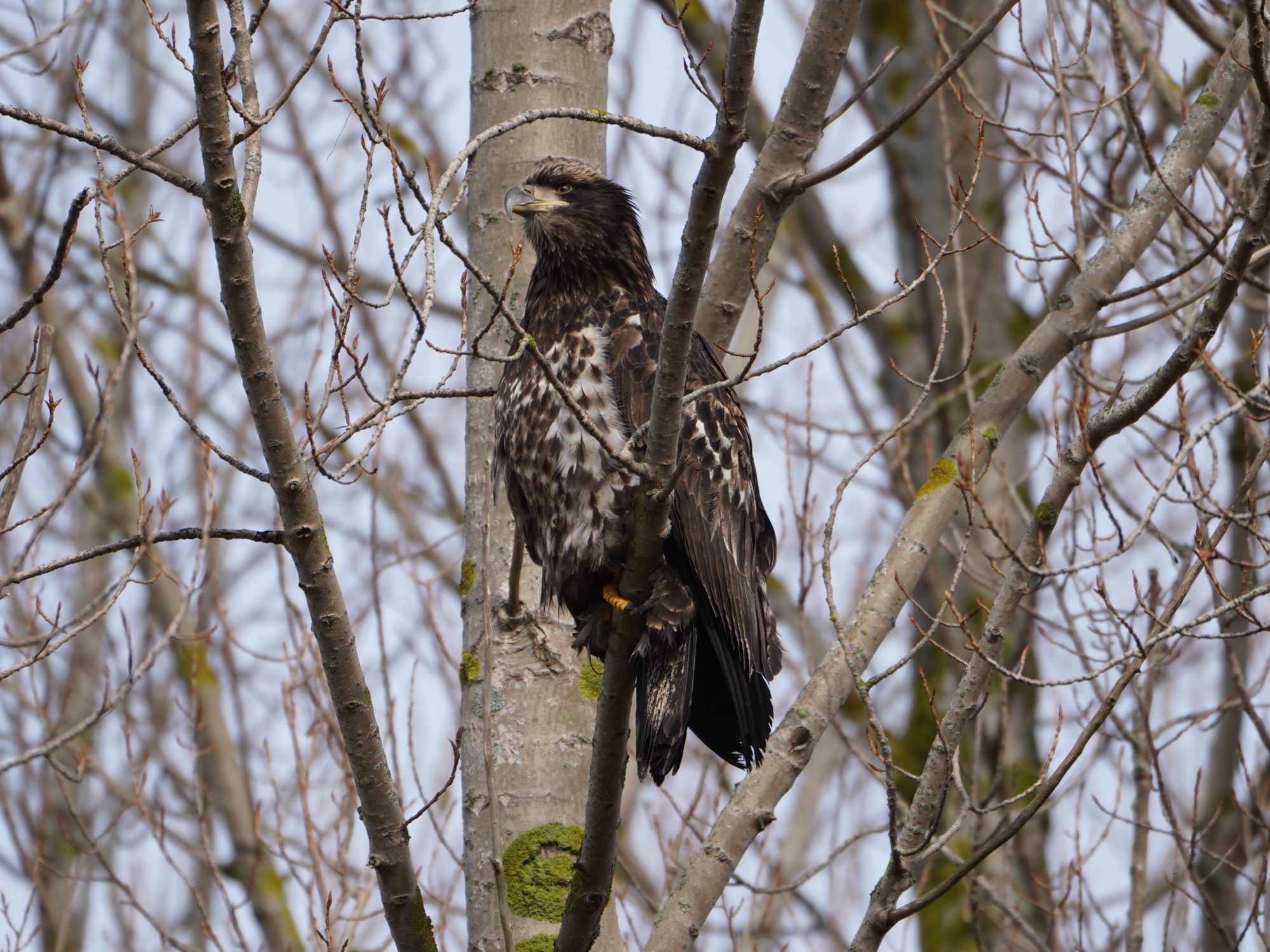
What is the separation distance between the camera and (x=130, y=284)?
3289mm

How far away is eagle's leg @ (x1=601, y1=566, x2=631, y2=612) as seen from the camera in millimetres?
3377

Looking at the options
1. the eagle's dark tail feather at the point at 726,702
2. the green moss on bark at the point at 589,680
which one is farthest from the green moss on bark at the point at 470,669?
the eagle's dark tail feather at the point at 726,702

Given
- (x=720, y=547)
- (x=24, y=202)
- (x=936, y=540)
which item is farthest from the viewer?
(x=24, y=202)

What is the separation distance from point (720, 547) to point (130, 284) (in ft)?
5.41

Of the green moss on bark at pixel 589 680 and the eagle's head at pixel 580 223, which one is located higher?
the eagle's head at pixel 580 223

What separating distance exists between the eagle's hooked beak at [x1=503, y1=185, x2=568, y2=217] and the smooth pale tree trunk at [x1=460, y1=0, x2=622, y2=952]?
0.45 ft

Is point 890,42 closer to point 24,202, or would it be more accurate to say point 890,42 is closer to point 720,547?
point 24,202

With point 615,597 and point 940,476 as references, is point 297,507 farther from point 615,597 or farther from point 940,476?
point 940,476

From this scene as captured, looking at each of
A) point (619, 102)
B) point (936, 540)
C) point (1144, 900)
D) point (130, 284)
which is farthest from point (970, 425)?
point (619, 102)

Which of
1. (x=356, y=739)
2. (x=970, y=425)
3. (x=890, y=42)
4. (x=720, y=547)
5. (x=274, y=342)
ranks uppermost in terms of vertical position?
(x=890, y=42)

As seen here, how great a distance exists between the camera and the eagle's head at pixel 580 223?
180 inches

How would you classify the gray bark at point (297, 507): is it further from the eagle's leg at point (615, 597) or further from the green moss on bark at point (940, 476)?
the green moss on bark at point (940, 476)

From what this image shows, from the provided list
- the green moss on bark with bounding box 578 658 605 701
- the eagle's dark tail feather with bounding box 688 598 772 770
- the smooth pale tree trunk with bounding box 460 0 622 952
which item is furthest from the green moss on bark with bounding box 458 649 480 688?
the eagle's dark tail feather with bounding box 688 598 772 770

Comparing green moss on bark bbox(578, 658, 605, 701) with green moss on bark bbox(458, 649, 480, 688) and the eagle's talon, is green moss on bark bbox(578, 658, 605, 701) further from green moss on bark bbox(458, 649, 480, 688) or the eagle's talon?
the eagle's talon
